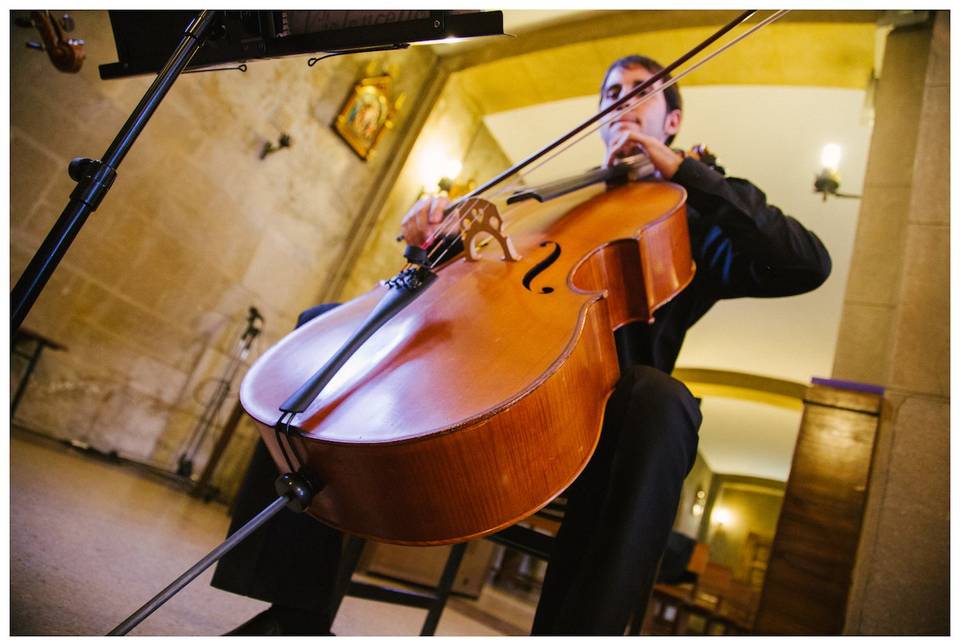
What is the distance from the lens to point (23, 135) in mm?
2750

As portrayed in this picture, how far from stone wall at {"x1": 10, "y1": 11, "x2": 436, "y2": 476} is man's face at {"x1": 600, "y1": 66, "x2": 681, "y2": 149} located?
8.75 feet

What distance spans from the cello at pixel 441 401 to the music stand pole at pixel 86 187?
28 cm

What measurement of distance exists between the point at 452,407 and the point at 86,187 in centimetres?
57


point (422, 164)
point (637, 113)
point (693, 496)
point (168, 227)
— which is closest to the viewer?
point (637, 113)

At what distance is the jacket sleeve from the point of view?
1.19 meters

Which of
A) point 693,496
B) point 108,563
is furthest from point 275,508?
point 693,496

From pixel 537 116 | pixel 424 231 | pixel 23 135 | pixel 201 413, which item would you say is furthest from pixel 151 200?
pixel 537 116

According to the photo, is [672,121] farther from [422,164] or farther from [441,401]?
[422,164]

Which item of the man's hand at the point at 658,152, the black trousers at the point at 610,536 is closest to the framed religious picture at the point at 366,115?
the man's hand at the point at 658,152

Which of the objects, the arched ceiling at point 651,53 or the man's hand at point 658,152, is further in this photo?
the arched ceiling at point 651,53

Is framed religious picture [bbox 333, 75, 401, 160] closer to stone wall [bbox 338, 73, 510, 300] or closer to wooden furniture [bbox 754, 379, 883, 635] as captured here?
stone wall [bbox 338, 73, 510, 300]

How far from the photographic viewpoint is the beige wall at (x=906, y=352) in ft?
5.08

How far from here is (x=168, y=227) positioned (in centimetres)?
336

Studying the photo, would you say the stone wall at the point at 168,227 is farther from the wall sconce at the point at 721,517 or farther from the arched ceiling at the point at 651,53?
the wall sconce at the point at 721,517
